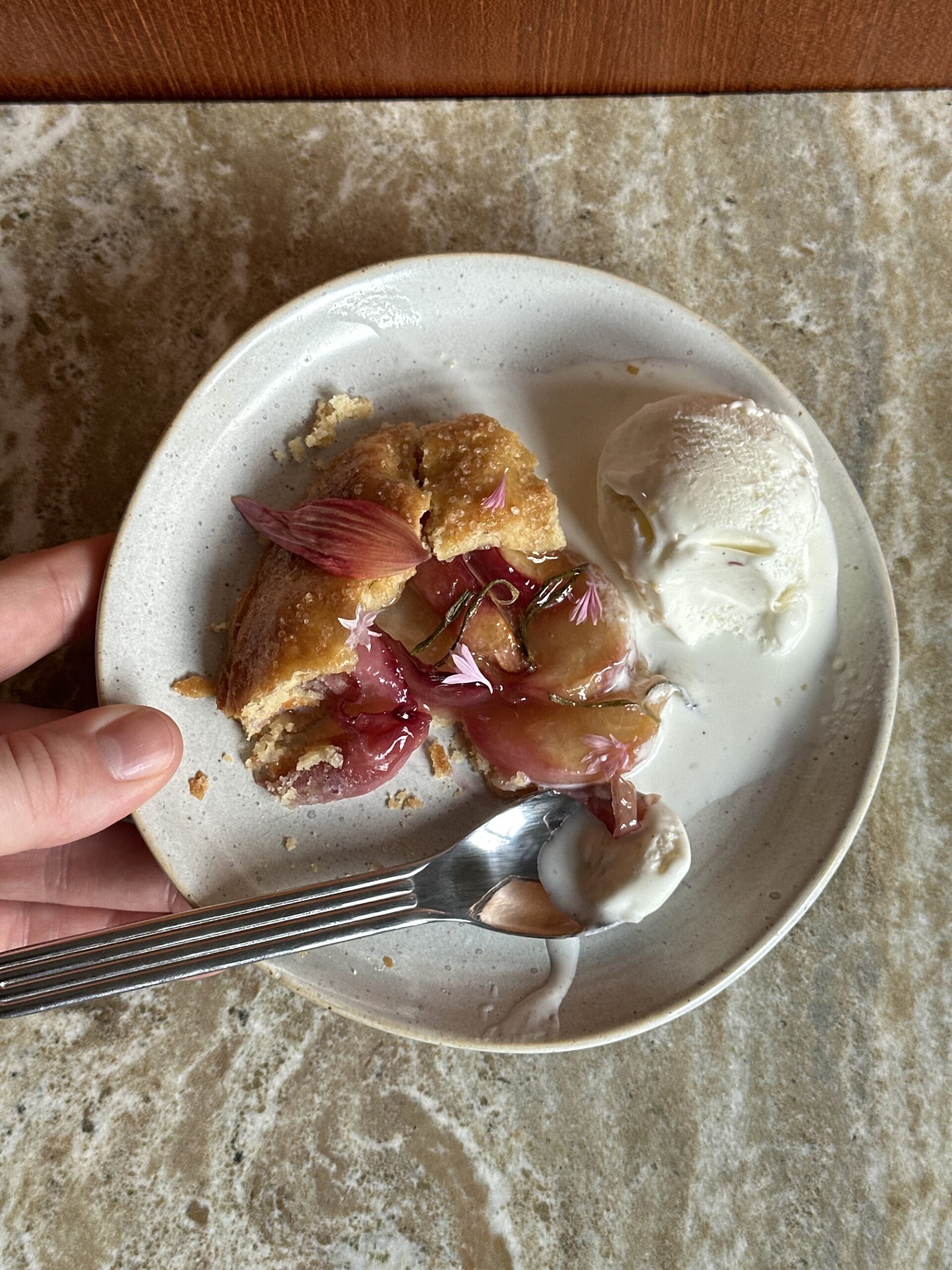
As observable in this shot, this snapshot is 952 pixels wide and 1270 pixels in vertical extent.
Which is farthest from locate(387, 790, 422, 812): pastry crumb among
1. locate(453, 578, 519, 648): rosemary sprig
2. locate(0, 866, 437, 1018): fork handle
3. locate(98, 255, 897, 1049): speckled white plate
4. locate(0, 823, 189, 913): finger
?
locate(0, 823, 189, 913): finger

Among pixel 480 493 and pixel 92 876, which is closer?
pixel 480 493

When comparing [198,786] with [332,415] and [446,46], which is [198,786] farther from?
[446,46]

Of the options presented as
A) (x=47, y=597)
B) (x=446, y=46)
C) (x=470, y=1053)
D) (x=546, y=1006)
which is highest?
(x=446, y=46)

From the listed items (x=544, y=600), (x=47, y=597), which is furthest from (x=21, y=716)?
(x=544, y=600)

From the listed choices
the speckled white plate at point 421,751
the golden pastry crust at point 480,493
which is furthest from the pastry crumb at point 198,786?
the golden pastry crust at point 480,493

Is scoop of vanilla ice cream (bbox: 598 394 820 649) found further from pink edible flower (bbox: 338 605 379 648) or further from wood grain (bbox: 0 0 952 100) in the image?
wood grain (bbox: 0 0 952 100)

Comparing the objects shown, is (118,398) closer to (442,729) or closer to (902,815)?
(442,729)

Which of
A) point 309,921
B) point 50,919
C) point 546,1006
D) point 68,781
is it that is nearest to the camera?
point 68,781
